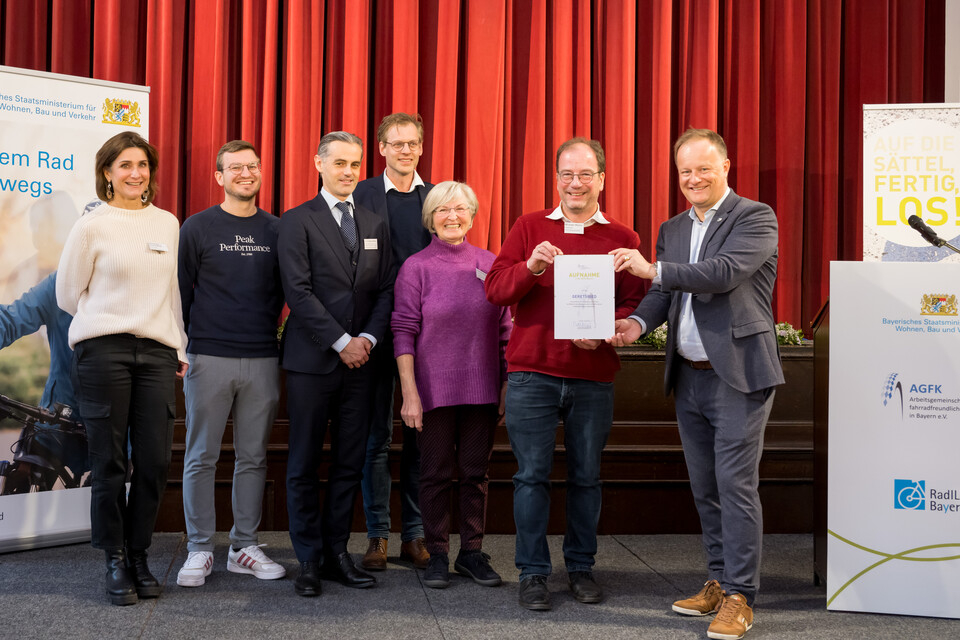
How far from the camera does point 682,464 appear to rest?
13.2ft

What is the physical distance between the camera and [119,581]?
2.77 m

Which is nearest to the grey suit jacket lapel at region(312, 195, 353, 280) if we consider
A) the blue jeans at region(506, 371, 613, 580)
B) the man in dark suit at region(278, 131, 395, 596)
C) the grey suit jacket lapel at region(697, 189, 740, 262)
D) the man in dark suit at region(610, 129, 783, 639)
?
the man in dark suit at region(278, 131, 395, 596)

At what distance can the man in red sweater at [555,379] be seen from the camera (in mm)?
2770

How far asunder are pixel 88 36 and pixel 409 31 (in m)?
1.69

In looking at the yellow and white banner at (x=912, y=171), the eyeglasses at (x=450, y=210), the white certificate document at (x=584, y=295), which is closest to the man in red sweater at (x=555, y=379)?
the white certificate document at (x=584, y=295)

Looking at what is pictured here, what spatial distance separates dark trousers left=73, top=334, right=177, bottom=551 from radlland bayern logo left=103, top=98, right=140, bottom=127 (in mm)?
1297

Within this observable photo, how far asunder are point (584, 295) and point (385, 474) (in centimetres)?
124

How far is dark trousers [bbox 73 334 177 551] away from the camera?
276cm

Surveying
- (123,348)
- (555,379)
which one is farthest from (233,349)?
(555,379)

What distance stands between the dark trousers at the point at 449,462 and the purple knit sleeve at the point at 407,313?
0.87 ft

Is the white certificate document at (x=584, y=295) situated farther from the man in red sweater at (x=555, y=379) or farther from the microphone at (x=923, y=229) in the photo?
the microphone at (x=923, y=229)

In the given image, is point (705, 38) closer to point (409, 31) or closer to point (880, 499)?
point (409, 31)

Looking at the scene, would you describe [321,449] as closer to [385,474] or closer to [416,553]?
[385,474]

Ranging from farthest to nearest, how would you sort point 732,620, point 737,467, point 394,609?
point 394,609 → point 737,467 → point 732,620
